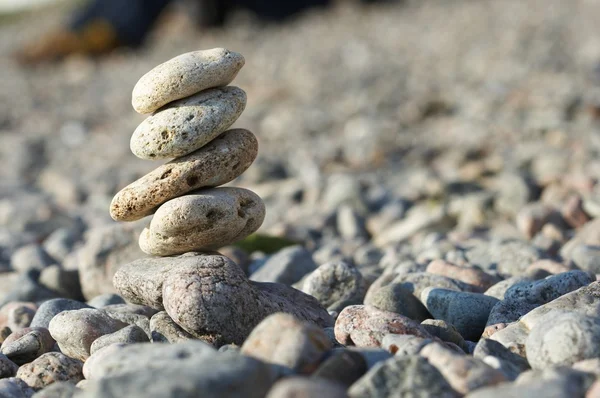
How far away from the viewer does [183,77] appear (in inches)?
150

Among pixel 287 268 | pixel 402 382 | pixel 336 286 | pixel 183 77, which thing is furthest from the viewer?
pixel 287 268

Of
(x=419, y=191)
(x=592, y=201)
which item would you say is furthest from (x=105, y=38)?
(x=592, y=201)

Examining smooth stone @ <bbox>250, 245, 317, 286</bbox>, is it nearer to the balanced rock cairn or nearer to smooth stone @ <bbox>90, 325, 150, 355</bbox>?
the balanced rock cairn

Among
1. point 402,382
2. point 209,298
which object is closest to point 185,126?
point 209,298

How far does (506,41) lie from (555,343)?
1337cm

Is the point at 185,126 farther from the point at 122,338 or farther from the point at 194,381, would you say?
the point at 194,381

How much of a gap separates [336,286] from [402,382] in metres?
1.84

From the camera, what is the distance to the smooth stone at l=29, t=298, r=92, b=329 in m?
4.11

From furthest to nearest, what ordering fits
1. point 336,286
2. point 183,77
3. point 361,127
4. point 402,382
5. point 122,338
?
point 361,127, point 336,286, point 183,77, point 122,338, point 402,382

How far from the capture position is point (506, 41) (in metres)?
15.3

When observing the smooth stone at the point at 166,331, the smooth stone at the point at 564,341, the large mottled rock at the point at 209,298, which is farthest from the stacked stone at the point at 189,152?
the smooth stone at the point at 564,341

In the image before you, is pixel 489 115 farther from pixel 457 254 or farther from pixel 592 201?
pixel 457 254

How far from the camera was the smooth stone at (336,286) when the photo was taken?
175 inches

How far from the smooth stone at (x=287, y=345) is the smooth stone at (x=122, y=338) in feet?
2.68
